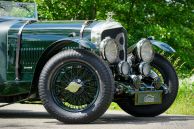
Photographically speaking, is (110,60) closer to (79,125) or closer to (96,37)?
(96,37)

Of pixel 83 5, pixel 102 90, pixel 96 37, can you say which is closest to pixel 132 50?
pixel 96 37

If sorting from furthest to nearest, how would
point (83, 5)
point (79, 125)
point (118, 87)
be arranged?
1. point (83, 5)
2. point (118, 87)
3. point (79, 125)

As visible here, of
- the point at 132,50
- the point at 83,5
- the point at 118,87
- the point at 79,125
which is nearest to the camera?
the point at 79,125

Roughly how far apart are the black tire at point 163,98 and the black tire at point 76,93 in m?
1.11

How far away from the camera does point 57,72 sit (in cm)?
806

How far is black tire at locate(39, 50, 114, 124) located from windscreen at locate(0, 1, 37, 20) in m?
1.94

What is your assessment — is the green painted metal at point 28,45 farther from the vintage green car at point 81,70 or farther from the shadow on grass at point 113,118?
the shadow on grass at point 113,118

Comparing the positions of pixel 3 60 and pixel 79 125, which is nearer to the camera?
pixel 79 125

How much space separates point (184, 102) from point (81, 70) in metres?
3.98

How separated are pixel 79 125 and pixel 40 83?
0.74 m

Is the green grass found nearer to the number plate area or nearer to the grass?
the grass

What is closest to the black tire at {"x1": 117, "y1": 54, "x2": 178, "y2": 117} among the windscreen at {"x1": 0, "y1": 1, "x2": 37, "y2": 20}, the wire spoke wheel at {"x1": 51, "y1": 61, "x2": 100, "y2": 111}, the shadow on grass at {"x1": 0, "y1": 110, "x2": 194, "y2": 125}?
the shadow on grass at {"x1": 0, "y1": 110, "x2": 194, "y2": 125}

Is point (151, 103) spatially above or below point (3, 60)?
below

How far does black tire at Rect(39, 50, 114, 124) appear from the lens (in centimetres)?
781
